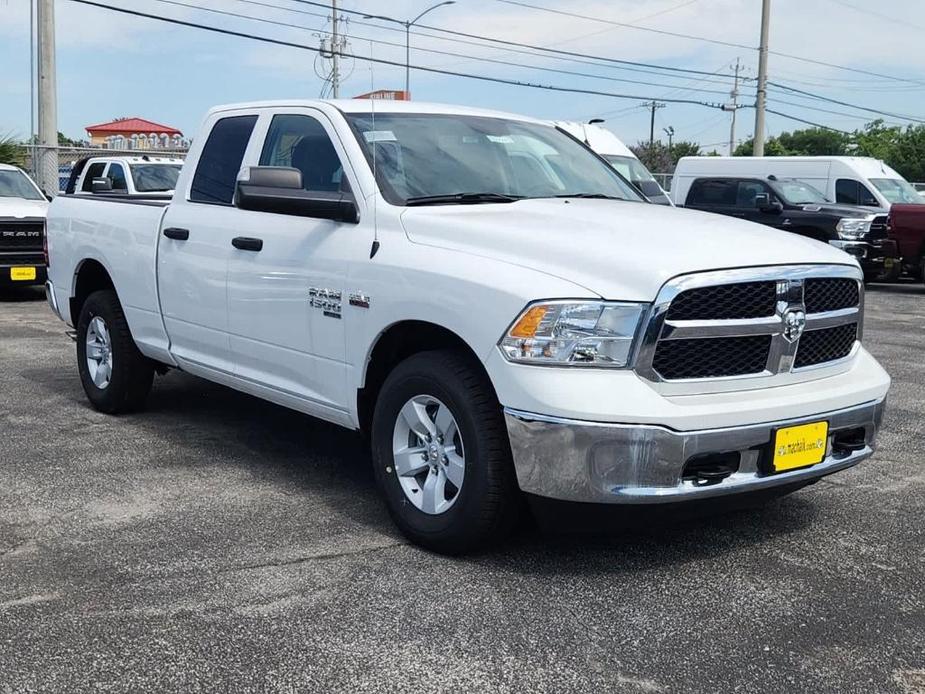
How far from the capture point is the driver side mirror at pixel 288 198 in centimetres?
474

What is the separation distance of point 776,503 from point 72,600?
3.12 m

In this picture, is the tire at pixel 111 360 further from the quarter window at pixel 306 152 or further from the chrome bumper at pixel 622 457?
the chrome bumper at pixel 622 457

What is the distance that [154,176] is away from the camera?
659 inches

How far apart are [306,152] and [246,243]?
53cm

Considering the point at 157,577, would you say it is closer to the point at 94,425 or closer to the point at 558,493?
the point at 558,493

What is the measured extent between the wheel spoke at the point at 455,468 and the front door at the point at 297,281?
0.77 metres

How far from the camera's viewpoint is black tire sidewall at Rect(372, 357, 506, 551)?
A: 4070 mm

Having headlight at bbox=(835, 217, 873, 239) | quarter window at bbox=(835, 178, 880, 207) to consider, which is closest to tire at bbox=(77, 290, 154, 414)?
headlight at bbox=(835, 217, 873, 239)

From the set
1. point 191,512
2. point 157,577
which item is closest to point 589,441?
point 157,577

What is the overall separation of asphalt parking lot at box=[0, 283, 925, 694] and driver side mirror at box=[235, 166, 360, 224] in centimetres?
134

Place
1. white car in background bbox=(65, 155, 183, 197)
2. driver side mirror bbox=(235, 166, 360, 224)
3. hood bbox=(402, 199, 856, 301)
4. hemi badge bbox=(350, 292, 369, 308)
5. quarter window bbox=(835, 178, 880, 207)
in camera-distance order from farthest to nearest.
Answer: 1. quarter window bbox=(835, 178, 880, 207)
2. white car in background bbox=(65, 155, 183, 197)
3. driver side mirror bbox=(235, 166, 360, 224)
4. hemi badge bbox=(350, 292, 369, 308)
5. hood bbox=(402, 199, 856, 301)

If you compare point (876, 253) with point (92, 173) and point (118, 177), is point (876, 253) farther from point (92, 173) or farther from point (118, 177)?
point (92, 173)

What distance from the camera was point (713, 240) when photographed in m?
4.22

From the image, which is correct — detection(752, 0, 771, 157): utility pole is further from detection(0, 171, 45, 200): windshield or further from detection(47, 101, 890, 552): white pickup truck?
detection(47, 101, 890, 552): white pickup truck
